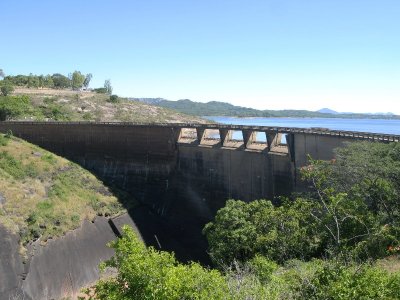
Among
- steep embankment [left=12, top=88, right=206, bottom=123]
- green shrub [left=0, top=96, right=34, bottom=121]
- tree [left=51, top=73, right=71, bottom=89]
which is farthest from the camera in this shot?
tree [left=51, top=73, right=71, bottom=89]

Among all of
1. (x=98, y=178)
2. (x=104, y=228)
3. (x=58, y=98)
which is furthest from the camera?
(x=58, y=98)

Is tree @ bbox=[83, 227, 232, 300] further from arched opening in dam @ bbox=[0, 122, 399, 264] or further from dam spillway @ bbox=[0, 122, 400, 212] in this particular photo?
dam spillway @ bbox=[0, 122, 400, 212]

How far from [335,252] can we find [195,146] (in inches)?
1133

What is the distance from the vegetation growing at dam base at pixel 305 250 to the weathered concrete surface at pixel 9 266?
1130 centimetres

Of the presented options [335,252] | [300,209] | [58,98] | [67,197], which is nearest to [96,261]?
[67,197]

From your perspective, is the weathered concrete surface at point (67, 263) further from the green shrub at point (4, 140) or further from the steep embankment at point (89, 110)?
the steep embankment at point (89, 110)

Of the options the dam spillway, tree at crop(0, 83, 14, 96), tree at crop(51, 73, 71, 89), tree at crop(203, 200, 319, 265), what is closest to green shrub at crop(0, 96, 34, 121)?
the dam spillway

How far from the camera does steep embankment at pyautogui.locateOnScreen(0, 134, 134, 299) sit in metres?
33.7

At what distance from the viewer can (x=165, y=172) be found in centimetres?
5025

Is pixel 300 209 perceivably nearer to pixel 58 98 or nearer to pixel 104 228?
pixel 104 228

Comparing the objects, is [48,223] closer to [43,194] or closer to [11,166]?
[43,194]

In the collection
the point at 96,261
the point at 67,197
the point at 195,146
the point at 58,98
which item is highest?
the point at 58,98

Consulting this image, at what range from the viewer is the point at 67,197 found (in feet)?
149

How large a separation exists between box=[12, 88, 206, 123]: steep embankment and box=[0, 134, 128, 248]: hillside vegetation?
24.5m
